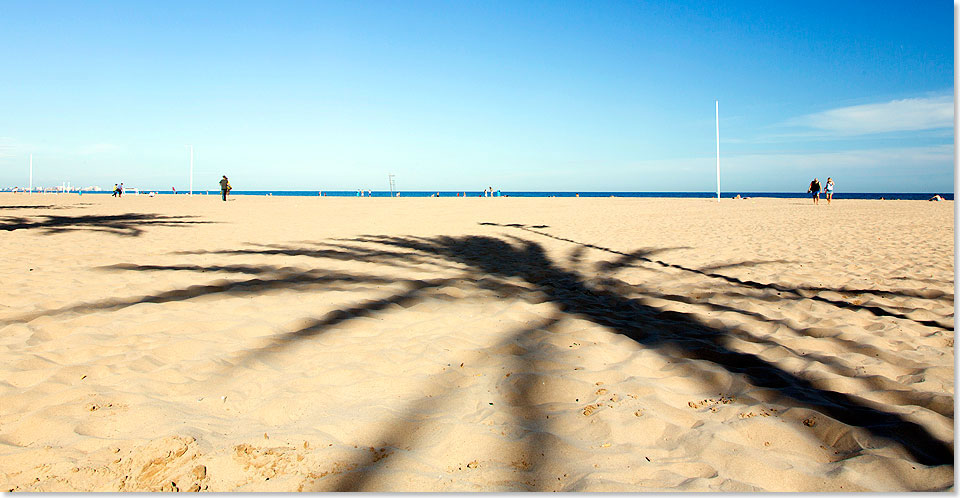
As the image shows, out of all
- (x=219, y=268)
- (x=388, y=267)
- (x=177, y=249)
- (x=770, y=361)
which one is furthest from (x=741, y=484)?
(x=177, y=249)

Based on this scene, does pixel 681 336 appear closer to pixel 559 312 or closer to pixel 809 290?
pixel 559 312

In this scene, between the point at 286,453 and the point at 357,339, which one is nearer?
the point at 286,453

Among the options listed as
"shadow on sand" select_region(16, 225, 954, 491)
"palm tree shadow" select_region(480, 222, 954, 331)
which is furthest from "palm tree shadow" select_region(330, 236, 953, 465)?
"palm tree shadow" select_region(480, 222, 954, 331)

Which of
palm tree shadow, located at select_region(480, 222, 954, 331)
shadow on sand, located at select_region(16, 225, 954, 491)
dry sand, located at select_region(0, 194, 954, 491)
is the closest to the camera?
dry sand, located at select_region(0, 194, 954, 491)

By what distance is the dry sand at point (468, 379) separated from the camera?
2.13 meters

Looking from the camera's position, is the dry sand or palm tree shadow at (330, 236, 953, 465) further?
palm tree shadow at (330, 236, 953, 465)

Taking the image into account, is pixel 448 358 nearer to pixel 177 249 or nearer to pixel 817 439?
pixel 817 439

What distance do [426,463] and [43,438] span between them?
168cm

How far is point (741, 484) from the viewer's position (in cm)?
207

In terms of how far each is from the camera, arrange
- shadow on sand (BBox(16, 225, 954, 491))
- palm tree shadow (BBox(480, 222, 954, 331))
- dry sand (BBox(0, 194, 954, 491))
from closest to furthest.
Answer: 1. dry sand (BBox(0, 194, 954, 491))
2. shadow on sand (BBox(16, 225, 954, 491))
3. palm tree shadow (BBox(480, 222, 954, 331))

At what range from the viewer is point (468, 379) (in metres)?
3.19

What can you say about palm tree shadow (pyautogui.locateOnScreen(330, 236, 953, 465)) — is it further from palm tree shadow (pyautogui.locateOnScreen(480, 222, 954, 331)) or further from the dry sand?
palm tree shadow (pyautogui.locateOnScreen(480, 222, 954, 331))

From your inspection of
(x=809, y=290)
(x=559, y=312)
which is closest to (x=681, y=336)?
(x=559, y=312)

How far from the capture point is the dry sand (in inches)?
84.0
